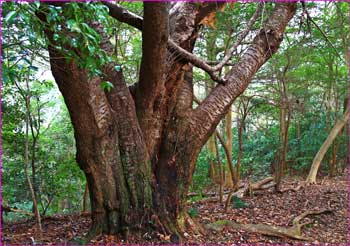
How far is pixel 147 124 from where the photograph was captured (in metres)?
3.15

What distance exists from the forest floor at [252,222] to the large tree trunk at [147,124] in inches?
11.3

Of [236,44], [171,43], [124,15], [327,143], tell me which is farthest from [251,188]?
[124,15]

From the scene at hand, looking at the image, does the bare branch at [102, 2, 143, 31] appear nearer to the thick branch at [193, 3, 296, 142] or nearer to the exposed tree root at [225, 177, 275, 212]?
the thick branch at [193, 3, 296, 142]

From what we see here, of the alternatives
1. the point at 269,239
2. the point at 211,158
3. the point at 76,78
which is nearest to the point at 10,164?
the point at 76,78

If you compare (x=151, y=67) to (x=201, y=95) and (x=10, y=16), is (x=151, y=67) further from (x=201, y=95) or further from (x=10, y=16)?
(x=201, y=95)

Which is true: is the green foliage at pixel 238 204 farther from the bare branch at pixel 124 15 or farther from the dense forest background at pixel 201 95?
the bare branch at pixel 124 15

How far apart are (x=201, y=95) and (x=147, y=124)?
7600 millimetres

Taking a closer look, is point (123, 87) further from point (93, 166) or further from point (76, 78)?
point (93, 166)

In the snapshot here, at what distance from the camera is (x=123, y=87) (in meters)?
2.95

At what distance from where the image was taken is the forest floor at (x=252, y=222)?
3189 millimetres

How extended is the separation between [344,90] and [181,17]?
231 inches

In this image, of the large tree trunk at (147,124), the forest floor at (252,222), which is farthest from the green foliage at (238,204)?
the large tree trunk at (147,124)

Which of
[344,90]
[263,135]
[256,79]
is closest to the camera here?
[256,79]

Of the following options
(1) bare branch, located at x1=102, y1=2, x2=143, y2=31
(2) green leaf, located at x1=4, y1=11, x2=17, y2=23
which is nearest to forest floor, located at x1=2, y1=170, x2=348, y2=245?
(1) bare branch, located at x1=102, y1=2, x2=143, y2=31
